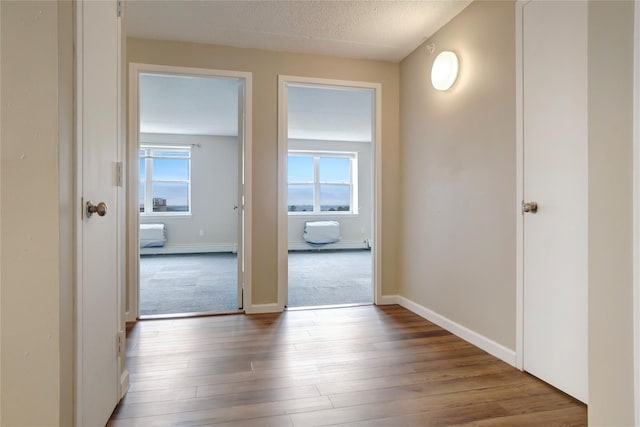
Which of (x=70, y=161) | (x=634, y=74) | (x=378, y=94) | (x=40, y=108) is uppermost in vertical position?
(x=378, y=94)

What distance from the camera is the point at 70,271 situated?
3.54 ft

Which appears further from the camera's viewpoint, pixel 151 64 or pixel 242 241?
pixel 242 241

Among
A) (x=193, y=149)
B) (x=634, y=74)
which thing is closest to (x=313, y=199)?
(x=193, y=149)

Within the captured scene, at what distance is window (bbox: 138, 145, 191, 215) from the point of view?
691 centimetres

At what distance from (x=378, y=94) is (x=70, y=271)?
291 cm

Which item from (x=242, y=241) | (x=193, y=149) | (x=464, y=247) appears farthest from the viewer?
(x=193, y=149)

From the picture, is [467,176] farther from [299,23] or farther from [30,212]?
[30,212]

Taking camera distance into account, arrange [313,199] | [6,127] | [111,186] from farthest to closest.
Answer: [313,199] → [111,186] → [6,127]

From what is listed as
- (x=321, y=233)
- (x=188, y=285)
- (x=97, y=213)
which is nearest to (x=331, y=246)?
(x=321, y=233)

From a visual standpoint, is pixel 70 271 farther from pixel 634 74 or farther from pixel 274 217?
pixel 274 217

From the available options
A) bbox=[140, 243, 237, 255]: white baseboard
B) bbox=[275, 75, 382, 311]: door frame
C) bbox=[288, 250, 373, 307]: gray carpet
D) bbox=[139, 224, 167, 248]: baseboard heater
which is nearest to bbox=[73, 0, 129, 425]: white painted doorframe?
bbox=[275, 75, 382, 311]: door frame

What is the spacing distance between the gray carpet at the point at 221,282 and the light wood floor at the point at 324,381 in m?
0.69

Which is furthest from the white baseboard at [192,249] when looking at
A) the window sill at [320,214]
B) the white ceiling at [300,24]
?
the white ceiling at [300,24]

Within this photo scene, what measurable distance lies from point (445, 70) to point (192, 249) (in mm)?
5970
